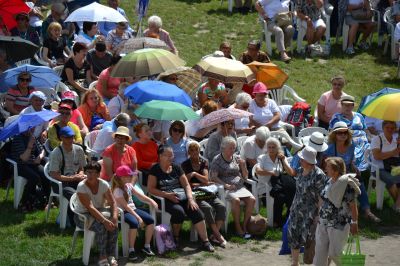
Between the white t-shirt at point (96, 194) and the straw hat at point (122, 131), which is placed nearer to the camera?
the white t-shirt at point (96, 194)

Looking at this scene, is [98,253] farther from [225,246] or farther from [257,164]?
[257,164]

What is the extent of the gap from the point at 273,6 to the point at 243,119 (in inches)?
213

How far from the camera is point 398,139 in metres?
13.9

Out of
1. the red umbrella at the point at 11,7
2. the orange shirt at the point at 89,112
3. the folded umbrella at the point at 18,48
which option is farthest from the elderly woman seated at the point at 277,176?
the red umbrella at the point at 11,7

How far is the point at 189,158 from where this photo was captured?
41.5ft

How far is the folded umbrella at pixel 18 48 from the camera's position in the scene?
15031mm

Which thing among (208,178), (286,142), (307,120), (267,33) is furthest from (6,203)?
(267,33)

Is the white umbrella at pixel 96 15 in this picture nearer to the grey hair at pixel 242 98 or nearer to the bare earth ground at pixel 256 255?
the grey hair at pixel 242 98

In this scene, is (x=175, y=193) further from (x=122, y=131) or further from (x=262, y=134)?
(x=262, y=134)

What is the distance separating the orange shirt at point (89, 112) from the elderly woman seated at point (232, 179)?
2.12 meters

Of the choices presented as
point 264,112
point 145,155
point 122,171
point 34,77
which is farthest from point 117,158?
point 264,112

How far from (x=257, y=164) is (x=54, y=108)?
3.12 meters

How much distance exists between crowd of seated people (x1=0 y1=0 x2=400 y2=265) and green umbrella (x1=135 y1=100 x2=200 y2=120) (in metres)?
0.20

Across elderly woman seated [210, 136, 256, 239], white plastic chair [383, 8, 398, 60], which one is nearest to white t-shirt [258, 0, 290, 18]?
white plastic chair [383, 8, 398, 60]
